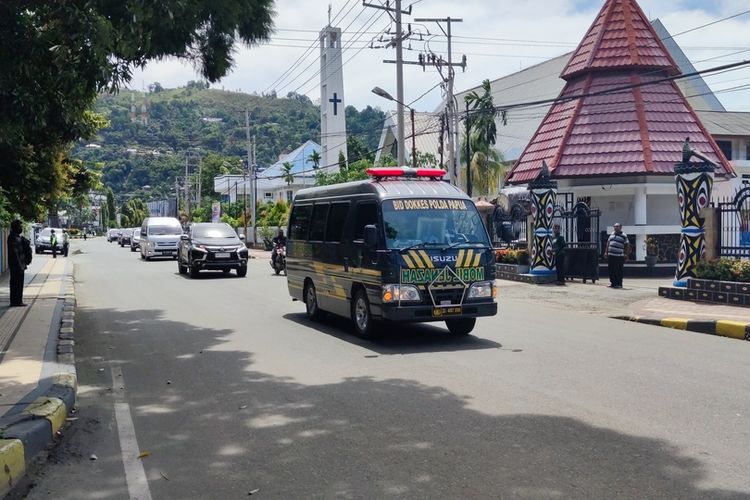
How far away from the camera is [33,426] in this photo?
6477mm

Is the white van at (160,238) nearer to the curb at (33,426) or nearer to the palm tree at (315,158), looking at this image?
the curb at (33,426)

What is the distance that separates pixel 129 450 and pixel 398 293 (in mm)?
5291

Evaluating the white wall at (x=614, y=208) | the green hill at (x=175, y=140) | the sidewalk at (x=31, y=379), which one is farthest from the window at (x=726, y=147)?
the green hill at (x=175, y=140)

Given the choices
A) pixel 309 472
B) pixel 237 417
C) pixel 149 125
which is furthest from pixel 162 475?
pixel 149 125

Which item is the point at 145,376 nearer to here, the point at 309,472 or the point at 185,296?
the point at 309,472

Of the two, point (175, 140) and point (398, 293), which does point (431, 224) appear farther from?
point (175, 140)

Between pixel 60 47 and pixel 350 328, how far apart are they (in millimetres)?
6996

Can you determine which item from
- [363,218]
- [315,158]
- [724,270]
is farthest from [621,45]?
[315,158]

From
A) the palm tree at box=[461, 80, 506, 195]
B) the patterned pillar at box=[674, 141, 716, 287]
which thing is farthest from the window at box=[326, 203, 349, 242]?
the palm tree at box=[461, 80, 506, 195]

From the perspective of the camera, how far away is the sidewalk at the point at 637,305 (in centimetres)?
1330

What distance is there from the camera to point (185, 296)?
64.6 feet

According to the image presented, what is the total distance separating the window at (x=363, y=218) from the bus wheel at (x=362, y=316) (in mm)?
911

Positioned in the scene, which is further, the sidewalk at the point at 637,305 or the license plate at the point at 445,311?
the sidewalk at the point at 637,305

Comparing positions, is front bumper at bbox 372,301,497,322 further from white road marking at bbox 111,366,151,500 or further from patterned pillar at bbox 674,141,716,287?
patterned pillar at bbox 674,141,716,287
